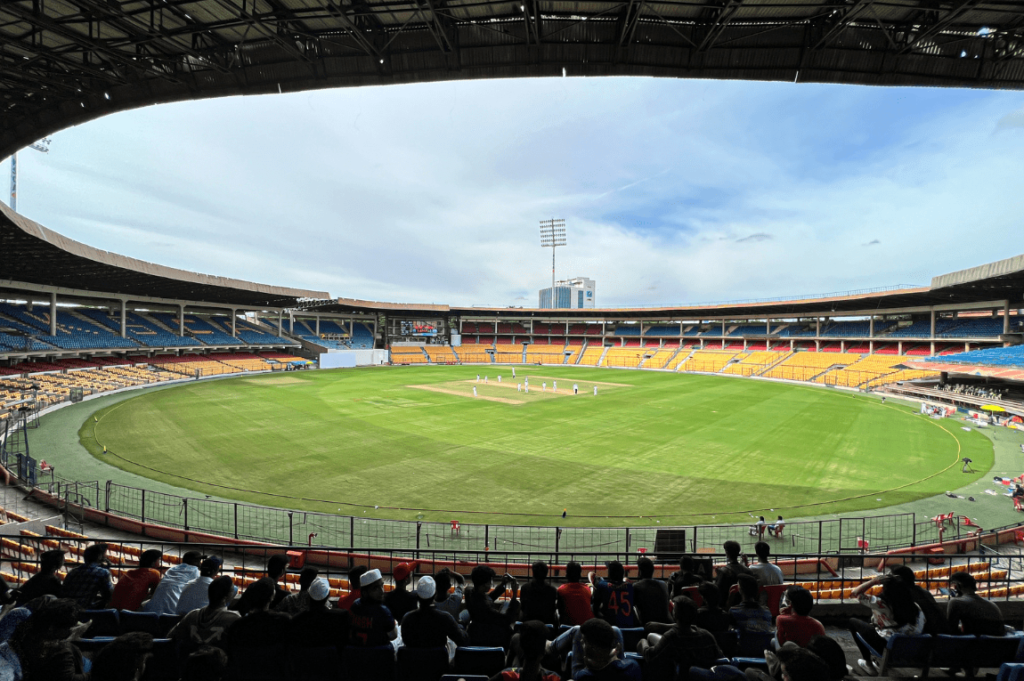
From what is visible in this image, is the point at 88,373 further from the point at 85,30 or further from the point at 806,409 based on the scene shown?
the point at 806,409

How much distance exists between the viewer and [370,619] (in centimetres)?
398

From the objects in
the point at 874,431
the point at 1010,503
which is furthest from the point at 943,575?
the point at 874,431

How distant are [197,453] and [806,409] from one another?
1439 inches

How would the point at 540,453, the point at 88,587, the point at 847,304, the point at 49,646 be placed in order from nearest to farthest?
the point at 49,646
the point at 88,587
the point at 540,453
the point at 847,304

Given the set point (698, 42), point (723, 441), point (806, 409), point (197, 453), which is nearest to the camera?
point (698, 42)

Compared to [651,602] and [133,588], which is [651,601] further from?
[133,588]

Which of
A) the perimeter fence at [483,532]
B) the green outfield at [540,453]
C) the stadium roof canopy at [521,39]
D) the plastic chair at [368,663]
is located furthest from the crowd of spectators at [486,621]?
the green outfield at [540,453]

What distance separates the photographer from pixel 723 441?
21.4 metres

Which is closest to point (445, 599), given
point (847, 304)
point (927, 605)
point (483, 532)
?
point (927, 605)

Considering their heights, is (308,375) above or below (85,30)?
below

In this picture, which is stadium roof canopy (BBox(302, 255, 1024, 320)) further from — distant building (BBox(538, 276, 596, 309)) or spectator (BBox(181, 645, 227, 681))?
distant building (BBox(538, 276, 596, 309))

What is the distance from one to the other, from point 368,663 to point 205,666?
137 cm

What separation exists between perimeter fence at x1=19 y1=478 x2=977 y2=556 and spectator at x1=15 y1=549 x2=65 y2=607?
258 inches

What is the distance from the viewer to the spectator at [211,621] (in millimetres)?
3656
